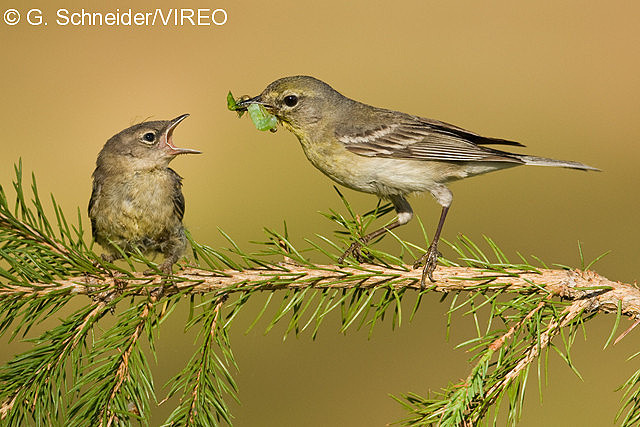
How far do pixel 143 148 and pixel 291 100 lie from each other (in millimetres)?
771

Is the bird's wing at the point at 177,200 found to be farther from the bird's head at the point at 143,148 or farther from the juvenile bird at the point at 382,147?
the juvenile bird at the point at 382,147

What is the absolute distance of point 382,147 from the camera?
10.2ft

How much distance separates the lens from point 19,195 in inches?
69.4

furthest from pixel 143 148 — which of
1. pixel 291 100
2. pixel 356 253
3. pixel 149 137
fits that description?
pixel 356 253

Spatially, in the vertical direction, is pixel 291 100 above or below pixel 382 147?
above

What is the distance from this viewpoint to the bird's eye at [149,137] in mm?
3084

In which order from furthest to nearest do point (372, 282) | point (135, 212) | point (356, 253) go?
point (135, 212), point (356, 253), point (372, 282)

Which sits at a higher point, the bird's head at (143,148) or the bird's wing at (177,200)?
the bird's head at (143,148)

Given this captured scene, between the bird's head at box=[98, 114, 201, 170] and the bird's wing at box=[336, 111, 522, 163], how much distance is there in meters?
0.83

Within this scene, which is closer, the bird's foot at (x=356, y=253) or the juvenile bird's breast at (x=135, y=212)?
the bird's foot at (x=356, y=253)

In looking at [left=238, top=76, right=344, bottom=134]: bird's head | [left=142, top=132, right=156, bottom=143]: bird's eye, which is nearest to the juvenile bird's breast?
[left=142, top=132, right=156, bottom=143]: bird's eye

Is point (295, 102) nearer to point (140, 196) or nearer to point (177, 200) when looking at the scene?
point (177, 200)

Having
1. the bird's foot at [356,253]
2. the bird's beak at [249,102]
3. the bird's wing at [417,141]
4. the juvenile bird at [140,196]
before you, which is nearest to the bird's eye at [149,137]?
the juvenile bird at [140,196]

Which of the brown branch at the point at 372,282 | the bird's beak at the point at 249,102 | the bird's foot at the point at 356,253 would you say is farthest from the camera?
the bird's beak at the point at 249,102
